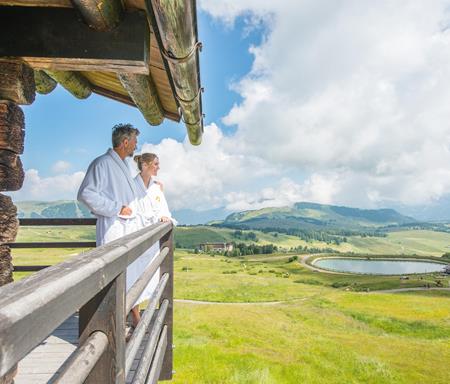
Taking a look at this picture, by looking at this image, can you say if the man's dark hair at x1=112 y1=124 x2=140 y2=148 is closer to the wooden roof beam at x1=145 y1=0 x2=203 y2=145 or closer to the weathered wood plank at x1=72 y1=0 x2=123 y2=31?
the wooden roof beam at x1=145 y1=0 x2=203 y2=145

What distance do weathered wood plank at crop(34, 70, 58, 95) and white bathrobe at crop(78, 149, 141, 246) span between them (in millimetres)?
1086

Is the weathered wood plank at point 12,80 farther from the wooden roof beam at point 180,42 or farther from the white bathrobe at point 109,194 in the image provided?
the white bathrobe at point 109,194

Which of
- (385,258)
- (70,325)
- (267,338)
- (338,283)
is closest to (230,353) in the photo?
(267,338)


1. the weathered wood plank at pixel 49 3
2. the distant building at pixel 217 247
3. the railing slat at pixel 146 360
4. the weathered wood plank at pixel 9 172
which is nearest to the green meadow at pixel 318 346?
the railing slat at pixel 146 360

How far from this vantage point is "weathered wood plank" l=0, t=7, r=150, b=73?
3.06 metres

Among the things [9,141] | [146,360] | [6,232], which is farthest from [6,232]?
[146,360]

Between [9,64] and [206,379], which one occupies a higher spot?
[9,64]

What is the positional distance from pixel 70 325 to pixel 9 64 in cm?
464

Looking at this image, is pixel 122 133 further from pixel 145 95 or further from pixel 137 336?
pixel 137 336

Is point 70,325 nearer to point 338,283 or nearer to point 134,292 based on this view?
point 134,292

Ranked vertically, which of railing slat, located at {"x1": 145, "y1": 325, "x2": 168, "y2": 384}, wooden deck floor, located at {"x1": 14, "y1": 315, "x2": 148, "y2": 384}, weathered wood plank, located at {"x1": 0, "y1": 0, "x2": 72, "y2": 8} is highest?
weathered wood plank, located at {"x1": 0, "y1": 0, "x2": 72, "y2": 8}

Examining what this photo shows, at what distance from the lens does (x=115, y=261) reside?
5.26 ft

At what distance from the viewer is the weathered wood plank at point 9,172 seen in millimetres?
3123

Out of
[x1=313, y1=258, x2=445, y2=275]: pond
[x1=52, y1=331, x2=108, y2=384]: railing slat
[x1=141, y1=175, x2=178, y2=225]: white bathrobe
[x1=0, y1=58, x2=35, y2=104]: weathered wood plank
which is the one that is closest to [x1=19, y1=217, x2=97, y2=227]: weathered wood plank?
[x1=141, y1=175, x2=178, y2=225]: white bathrobe
